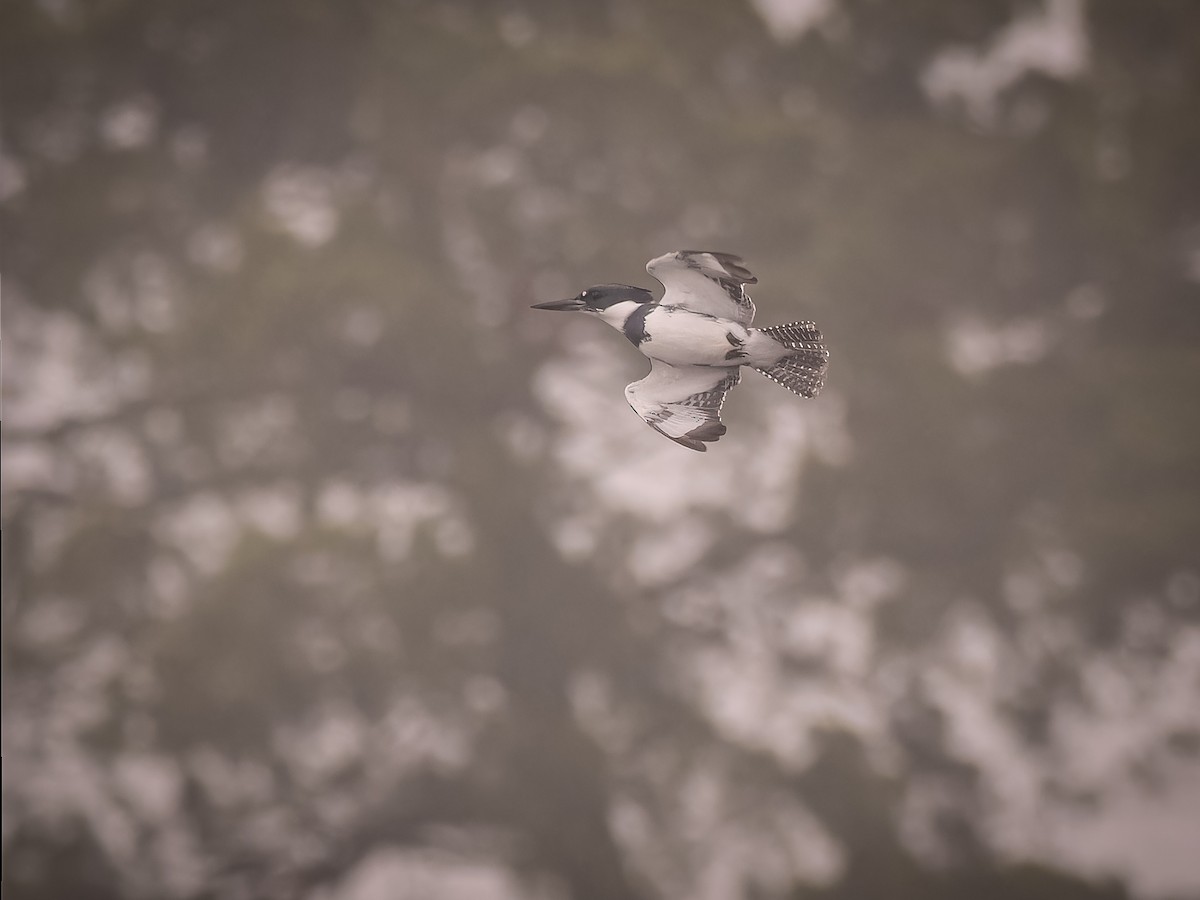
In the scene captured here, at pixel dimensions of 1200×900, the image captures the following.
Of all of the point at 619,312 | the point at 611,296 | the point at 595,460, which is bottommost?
the point at 619,312

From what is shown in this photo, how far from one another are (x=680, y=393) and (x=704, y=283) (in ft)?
1.40

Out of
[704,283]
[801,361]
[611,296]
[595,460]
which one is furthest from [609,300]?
[595,460]

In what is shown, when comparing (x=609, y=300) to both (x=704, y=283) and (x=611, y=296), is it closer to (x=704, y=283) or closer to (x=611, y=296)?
(x=611, y=296)

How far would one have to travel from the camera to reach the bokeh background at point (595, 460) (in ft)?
31.7

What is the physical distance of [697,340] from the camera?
367cm

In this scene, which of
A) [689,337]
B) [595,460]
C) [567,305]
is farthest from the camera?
[595,460]

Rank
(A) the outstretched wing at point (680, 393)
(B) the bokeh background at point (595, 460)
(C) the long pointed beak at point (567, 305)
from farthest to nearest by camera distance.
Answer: (B) the bokeh background at point (595, 460), (C) the long pointed beak at point (567, 305), (A) the outstretched wing at point (680, 393)

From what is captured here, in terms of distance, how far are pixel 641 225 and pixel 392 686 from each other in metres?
5.68

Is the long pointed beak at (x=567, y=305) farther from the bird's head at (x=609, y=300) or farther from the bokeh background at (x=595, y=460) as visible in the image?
the bokeh background at (x=595, y=460)

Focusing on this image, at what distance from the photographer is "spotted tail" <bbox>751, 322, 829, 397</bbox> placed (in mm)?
3928

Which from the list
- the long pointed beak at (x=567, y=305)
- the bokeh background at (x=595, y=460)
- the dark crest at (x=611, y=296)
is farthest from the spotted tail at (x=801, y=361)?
the bokeh background at (x=595, y=460)

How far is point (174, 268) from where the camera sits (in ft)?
39.6

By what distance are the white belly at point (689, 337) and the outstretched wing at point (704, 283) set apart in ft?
0.22

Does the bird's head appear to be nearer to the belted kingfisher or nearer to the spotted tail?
the belted kingfisher
